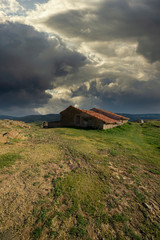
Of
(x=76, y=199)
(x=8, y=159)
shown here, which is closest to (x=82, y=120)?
(x=8, y=159)

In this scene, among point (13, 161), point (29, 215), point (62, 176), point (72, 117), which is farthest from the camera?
point (72, 117)

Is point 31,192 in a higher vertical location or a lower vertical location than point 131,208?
higher

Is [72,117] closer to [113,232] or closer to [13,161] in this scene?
[13,161]

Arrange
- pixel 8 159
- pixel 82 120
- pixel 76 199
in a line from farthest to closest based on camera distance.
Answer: pixel 82 120, pixel 8 159, pixel 76 199

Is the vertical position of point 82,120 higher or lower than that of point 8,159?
higher

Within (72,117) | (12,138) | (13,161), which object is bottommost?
(13,161)

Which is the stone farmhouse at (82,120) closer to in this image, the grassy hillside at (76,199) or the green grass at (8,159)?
the grassy hillside at (76,199)

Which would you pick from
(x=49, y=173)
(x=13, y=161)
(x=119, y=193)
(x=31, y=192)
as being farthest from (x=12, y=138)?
(x=119, y=193)

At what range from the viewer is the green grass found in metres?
7.80

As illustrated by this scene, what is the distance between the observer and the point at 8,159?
27.8 feet

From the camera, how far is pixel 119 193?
6.07 meters

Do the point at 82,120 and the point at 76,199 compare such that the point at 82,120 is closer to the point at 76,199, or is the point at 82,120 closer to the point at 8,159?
the point at 8,159

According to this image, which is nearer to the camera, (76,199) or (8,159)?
(76,199)

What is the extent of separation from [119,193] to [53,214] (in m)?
3.57
